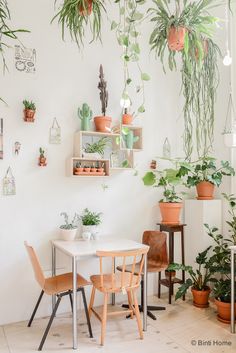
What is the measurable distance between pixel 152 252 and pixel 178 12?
2621 mm

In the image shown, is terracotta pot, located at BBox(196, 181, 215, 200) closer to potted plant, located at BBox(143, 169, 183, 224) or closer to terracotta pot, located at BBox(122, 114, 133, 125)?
potted plant, located at BBox(143, 169, 183, 224)

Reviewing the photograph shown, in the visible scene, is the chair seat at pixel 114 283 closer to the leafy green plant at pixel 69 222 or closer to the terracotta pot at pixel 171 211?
the leafy green plant at pixel 69 222

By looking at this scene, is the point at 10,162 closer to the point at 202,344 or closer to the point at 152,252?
the point at 152,252

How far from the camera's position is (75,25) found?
64.5 inches

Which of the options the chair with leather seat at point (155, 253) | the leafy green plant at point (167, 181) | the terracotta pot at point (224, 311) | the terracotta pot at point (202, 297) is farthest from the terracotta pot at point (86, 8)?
the terracotta pot at point (202, 297)

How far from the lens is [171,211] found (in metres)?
3.77

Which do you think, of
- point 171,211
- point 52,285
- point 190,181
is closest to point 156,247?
point 171,211

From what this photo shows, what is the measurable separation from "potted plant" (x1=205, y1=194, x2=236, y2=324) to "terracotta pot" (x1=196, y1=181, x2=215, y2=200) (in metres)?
0.18

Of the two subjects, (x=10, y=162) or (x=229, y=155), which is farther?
(x=229, y=155)

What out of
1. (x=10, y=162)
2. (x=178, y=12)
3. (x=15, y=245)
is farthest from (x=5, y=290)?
(x=178, y=12)

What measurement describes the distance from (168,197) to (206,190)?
46 centimetres

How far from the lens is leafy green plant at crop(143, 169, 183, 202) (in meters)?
3.62

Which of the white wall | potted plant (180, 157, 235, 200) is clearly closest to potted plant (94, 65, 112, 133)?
the white wall

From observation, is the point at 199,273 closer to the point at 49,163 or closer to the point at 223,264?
the point at 223,264
